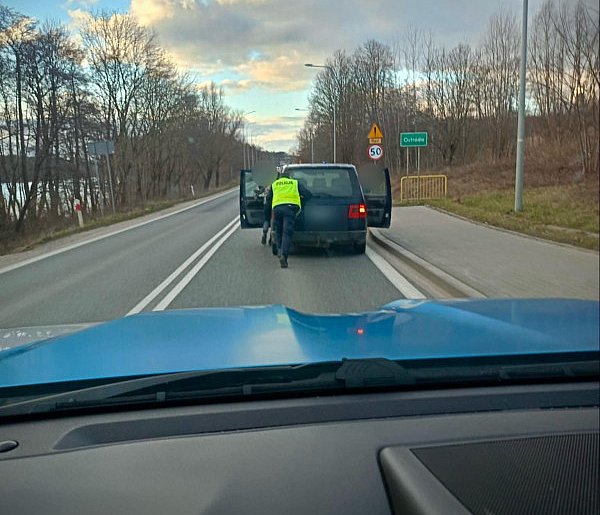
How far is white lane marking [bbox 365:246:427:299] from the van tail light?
828 millimetres

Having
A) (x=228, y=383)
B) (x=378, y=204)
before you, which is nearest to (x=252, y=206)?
(x=378, y=204)

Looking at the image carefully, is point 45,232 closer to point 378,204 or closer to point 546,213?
point 378,204

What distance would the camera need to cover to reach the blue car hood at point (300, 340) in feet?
8.41

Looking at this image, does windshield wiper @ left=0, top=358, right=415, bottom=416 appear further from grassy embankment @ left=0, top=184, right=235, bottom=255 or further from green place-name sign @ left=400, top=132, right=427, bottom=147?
grassy embankment @ left=0, top=184, right=235, bottom=255

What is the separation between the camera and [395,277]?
8.43 meters

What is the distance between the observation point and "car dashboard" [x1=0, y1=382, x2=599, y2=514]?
1.81 meters

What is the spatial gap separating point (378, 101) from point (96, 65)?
19.0m

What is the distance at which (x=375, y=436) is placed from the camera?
212cm

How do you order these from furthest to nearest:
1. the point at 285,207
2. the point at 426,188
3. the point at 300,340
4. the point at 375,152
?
the point at 375,152, the point at 285,207, the point at 426,188, the point at 300,340

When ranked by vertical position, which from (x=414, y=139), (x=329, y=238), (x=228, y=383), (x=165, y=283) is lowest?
(x=165, y=283)

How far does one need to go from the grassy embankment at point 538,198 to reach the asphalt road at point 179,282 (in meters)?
2.63

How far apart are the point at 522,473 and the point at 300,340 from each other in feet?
4.37

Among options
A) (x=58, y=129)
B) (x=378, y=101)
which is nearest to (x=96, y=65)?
(x=58, y=129)

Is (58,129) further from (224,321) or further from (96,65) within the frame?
(224,321)
